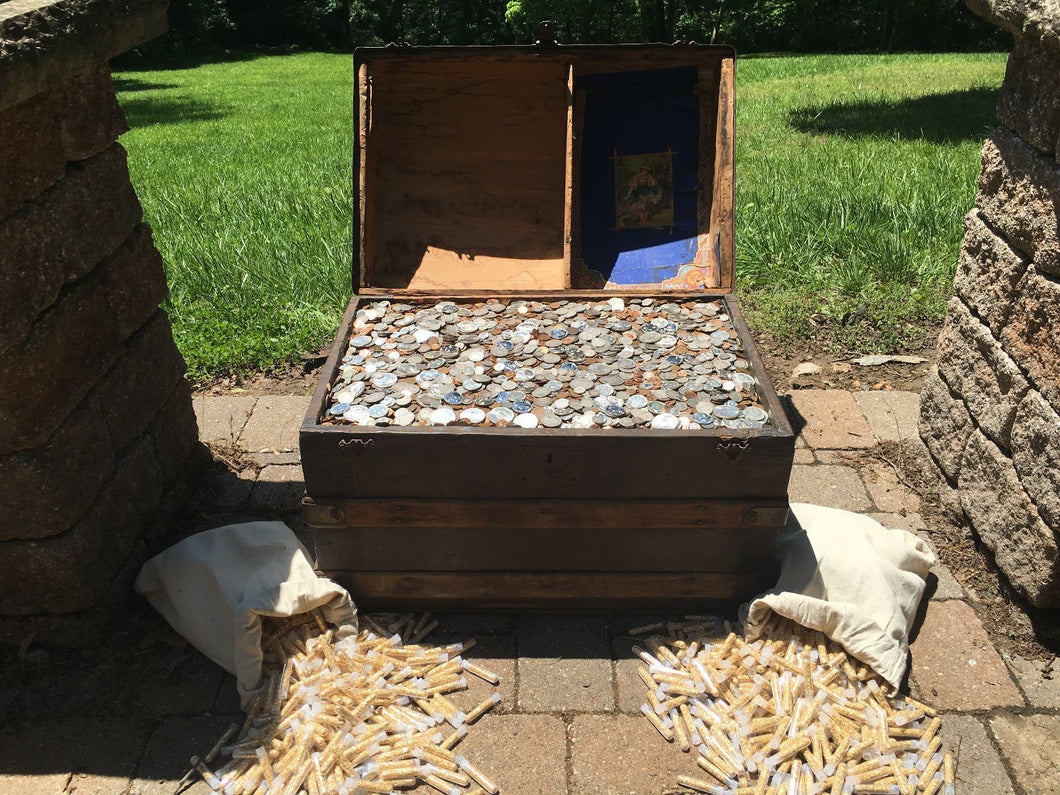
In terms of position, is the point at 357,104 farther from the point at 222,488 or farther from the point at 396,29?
the point at 396,29

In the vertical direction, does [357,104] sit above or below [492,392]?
above

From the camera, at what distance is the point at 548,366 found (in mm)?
3156

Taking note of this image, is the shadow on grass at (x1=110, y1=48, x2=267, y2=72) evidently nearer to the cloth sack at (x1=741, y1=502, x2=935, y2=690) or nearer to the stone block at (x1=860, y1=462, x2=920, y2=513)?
the stone block at (x1=860, y1=462, x2=920, y2=513)

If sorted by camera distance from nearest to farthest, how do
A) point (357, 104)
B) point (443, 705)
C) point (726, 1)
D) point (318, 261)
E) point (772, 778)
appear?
point (772, 778) < point (443, 705) < point (357, 104) < point (318, 261) < point (726, 1)

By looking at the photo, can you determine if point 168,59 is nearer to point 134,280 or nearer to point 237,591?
point 134,280

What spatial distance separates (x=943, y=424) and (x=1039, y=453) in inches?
33.4

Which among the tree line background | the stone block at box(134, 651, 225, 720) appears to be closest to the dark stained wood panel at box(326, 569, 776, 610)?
the stone block at box(134, 651, 225, 720)

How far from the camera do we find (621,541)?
9.46 ft

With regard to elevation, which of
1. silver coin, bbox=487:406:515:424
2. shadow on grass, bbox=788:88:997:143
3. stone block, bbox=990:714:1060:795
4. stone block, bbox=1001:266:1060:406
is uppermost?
stone block, bbox=1001:266:1060:406

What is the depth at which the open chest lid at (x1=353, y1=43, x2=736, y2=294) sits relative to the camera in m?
4.04

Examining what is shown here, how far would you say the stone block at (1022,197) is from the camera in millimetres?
2824

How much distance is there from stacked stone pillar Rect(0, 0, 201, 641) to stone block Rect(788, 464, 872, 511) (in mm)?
2850

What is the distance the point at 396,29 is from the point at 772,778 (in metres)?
31.7

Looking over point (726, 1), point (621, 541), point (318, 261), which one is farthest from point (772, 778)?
point (726, 1)
